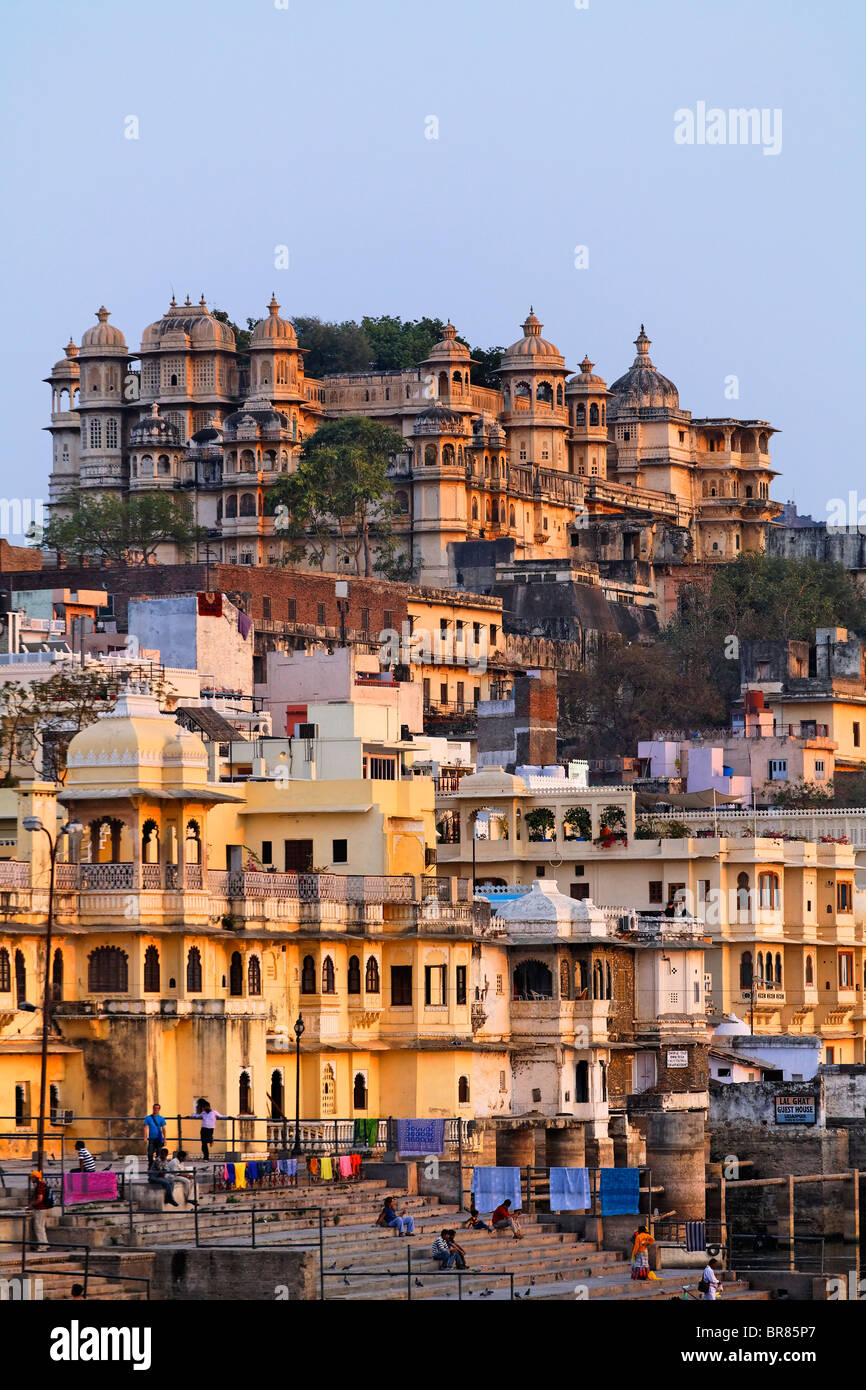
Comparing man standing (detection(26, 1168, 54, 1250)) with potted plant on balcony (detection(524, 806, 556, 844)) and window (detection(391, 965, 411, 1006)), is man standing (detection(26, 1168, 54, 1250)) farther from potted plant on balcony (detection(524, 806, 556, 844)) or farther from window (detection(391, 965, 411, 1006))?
potted plant on balcony (detection(524, 806, 556, 844))

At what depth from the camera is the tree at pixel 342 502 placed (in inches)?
4943

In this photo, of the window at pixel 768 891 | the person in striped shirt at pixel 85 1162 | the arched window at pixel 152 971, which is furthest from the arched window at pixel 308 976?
the window at pixel 768 891

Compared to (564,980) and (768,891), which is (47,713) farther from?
(768,891)

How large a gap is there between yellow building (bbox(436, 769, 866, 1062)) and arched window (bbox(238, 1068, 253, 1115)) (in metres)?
18.9

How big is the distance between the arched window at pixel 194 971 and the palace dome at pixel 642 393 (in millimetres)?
92399

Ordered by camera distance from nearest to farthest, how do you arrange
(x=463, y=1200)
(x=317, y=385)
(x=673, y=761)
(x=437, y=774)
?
(x=463, y=1200)
(x=437, y=774)
(x=673, y=761)
(x=317, y=385)

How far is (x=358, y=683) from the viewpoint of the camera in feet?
304

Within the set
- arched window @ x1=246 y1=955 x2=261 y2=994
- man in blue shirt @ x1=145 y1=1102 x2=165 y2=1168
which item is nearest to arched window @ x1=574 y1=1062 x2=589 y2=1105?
arched window @ x1=246 y1=955 x2=261 y2=994

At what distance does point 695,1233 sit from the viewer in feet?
187

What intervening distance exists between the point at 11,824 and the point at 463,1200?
15622 millimetres
